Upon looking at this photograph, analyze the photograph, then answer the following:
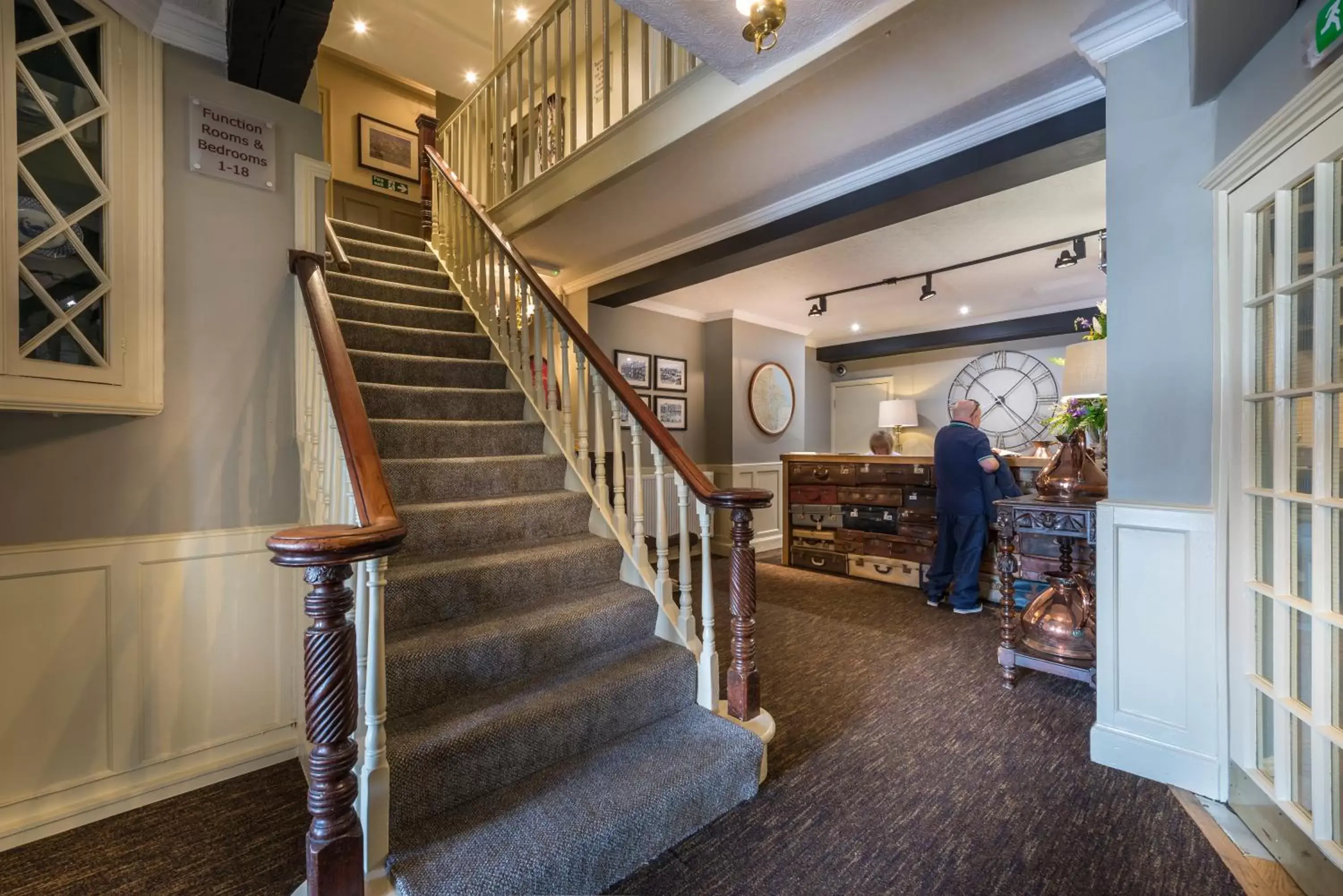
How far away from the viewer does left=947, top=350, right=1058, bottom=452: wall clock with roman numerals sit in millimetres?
6133

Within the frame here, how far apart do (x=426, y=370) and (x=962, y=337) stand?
5.71m

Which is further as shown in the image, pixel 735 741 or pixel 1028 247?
pixel 1028 247

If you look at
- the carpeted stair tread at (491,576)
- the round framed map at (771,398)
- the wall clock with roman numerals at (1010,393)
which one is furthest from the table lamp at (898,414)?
the carpeted stair tread at (491,576)

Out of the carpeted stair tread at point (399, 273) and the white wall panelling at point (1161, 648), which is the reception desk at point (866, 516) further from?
the carpeted stair tread at point (399, 273)

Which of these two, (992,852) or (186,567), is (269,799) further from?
(992,852)

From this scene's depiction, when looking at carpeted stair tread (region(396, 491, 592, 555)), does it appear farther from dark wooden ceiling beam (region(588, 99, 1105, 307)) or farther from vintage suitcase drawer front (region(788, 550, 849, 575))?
vintage suitcase drawer front (region(788, 550, 849, 575))

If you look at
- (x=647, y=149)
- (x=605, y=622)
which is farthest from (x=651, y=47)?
(x=605, y=622)

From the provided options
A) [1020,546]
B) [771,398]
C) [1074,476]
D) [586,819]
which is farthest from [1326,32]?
[771,398]

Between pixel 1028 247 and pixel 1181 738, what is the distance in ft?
11.1

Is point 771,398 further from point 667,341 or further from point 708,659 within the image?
point 708,659

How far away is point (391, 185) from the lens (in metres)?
5.62

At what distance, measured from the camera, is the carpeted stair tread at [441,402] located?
8.57 ft

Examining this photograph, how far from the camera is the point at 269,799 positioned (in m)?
1.80

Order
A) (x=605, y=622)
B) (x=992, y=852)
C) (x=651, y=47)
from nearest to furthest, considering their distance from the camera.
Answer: (x=992, y=852), (x=605, y=622), (x=651, y=47)
